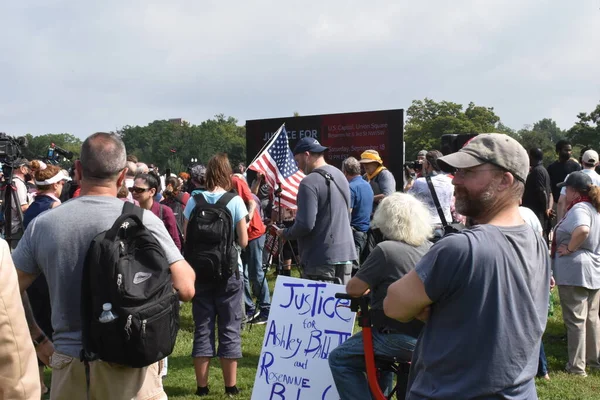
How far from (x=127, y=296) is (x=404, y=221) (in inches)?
83.1

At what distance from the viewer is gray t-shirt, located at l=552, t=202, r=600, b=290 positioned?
6.40 metres

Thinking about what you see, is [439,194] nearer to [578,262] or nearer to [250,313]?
[578,262]

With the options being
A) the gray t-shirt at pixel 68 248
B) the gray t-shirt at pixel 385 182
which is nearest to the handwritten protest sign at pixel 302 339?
the gray t-shirt at pixel 68 248

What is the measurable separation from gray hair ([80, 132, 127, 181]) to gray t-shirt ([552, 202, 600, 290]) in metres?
4.69

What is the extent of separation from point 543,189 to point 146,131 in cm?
10155

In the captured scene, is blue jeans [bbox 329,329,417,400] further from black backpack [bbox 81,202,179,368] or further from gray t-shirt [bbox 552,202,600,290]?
gray t-shirt [bbox 552,202,600,290]

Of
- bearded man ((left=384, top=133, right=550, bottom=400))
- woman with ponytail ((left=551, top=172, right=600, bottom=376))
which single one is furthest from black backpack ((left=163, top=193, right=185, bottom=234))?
bearded man ((left=384, top=133, right=550, bottom=400))

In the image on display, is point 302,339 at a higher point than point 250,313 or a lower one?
higher

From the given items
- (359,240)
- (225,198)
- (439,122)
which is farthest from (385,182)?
(439,122)

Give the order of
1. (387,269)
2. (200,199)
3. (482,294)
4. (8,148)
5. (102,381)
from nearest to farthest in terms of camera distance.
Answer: (482,294) < (102,381) < (387,269) < (200,199) < (8,148)

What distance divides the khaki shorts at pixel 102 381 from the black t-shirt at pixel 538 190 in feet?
29.6

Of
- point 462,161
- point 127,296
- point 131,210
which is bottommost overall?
point 127,296

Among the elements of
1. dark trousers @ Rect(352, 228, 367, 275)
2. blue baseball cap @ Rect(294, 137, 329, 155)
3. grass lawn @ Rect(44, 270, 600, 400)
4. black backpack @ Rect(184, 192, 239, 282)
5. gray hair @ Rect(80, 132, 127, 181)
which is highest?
blue baseball cap @ Rect(294, 137, 329, 155)

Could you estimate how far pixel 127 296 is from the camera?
9.49 ft
